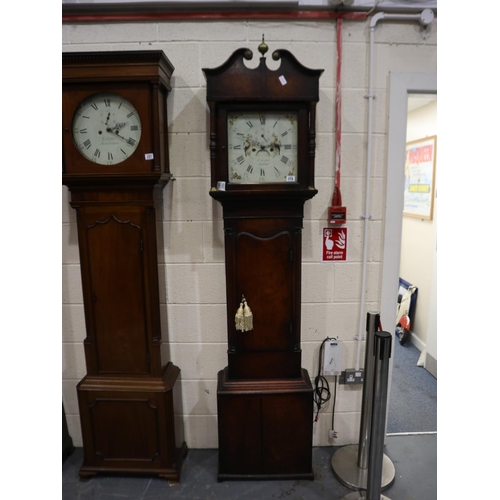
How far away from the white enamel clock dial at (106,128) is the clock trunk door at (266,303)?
2.21ft

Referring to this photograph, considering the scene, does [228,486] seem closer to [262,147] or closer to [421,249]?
[262,147]

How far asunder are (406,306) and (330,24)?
2.58m

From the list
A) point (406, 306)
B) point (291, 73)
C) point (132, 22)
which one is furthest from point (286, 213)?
point (406, 306)

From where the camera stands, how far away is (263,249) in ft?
5.58

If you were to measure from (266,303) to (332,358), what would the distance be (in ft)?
1.89

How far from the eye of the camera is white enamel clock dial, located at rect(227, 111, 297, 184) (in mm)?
1599

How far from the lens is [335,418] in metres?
2.09

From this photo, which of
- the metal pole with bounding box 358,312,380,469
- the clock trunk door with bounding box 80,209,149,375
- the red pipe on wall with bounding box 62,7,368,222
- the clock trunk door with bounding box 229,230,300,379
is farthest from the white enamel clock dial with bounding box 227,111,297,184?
the metal pole with bounding box 358,312,380,469

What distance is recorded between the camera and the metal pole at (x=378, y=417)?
1541mm

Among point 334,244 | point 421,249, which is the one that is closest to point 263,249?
point 334,244

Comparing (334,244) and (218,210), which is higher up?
(218,210)

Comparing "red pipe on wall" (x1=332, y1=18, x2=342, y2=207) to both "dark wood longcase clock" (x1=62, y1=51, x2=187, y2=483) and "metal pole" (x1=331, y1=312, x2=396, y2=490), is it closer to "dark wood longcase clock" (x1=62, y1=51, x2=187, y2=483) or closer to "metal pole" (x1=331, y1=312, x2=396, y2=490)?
"metal pole" (x1=331, y1=312, x2=396, y2=490)

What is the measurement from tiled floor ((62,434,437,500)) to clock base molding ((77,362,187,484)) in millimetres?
58

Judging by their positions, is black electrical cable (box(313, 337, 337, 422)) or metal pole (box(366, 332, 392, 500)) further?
black electrical cable (box(313, 337, 337, 422))
